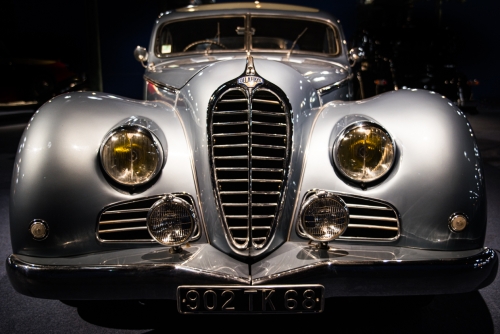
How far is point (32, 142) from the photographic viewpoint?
203 centimetres

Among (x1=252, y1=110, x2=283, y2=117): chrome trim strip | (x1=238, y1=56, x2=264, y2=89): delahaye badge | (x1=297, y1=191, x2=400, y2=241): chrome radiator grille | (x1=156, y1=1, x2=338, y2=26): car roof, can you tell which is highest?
(x1=156, y1=1, x2=338, y2=26): car roof

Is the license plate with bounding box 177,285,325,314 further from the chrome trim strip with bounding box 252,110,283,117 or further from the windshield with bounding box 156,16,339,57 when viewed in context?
the windshield with bounding box 156,16,339,57

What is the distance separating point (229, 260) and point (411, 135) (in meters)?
0.95

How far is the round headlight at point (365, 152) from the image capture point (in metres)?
2.01

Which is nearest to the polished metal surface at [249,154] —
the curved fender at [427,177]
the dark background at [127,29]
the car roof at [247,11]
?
the curved fender at [427,177]

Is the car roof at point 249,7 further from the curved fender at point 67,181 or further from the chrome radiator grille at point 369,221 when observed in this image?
the chrome radiator grille at point 369,221

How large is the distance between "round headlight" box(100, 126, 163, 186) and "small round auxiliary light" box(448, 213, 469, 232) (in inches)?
49.0

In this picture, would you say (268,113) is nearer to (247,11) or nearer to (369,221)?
(369,221)

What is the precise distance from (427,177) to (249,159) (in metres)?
0.75

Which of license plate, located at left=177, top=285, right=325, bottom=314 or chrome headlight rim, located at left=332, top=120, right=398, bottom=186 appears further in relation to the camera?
chrome headlight rim, located at left=332, top=120, right=398, bottom=186

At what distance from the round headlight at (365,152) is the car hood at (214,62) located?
0.70 m

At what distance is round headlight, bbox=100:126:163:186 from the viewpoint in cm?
200

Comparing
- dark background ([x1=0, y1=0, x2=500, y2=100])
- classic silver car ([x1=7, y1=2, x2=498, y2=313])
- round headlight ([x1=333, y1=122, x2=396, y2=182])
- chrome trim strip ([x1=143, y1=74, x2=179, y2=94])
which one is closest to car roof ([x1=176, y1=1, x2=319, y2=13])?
chrome trim strip ([x1=143, y1=74, x2=179, y2=94])

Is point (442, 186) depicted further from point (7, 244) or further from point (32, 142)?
point (7, 244)
